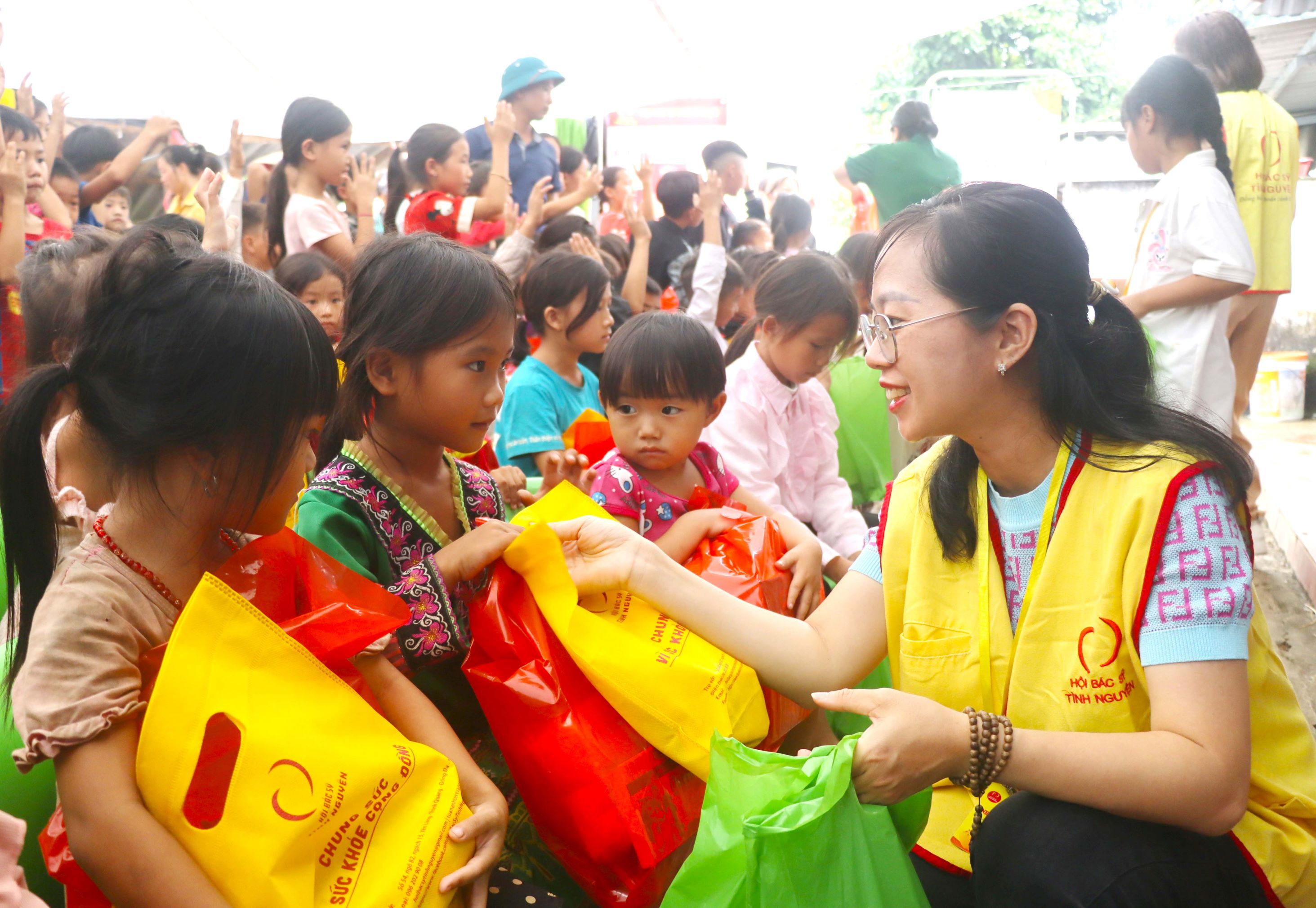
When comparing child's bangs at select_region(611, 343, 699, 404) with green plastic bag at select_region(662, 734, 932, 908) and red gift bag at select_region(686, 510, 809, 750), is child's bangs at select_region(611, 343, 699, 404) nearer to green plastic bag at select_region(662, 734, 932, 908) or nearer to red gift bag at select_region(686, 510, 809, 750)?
red gift bag at select_region(686, 510, 809, 750)

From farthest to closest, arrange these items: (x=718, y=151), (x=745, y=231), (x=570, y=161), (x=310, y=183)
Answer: (x=745, y=231), (x=718, y=151), (x=570, y=161), (x=310, y=183)

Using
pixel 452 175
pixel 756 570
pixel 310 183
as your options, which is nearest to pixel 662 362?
pixel 756 570

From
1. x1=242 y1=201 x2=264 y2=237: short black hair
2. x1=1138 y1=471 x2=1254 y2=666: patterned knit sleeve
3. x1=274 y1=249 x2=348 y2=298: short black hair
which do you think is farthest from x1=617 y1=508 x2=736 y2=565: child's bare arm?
x1=242 y1=201 x2=264 y2=237: short black hair

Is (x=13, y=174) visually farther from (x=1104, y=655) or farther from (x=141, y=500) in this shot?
(x=1104, y=655)

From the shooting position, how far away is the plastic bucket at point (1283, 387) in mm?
6738

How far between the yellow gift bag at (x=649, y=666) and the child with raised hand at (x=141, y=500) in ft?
0.85

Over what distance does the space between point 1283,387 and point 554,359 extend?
5.54 meters

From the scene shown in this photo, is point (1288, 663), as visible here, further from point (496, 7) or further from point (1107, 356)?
point (496, 7)

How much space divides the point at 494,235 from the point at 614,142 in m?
3.86

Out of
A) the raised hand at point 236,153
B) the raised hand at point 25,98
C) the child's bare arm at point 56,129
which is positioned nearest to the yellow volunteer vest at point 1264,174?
the raised hand at point 236,153

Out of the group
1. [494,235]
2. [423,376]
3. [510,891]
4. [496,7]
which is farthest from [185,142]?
[510,891]

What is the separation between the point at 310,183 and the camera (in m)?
4.14

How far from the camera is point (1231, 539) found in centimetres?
147

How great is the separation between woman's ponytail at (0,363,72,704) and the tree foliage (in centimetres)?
2160
